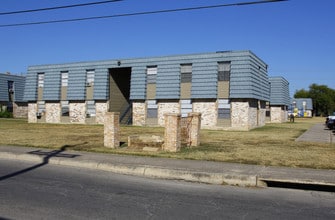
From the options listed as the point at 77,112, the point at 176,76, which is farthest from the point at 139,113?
the point at 77,112

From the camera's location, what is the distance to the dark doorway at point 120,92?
34875 millimetres

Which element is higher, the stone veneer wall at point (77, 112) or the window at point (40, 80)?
the window at point (40, 80)

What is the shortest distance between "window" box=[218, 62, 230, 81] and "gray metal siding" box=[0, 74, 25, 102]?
3843 centimetres

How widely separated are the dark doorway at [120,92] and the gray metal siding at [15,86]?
25739mm

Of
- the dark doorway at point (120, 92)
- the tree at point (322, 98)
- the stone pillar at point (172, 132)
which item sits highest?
the tree at point (322, 98)

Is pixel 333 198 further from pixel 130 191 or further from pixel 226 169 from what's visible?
pixel 130 191

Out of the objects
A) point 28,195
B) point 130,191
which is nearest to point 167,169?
point 130,191

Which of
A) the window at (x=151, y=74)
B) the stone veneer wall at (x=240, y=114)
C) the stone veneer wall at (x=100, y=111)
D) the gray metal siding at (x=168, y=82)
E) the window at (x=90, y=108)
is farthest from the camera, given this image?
the window at (x=90, y=108)

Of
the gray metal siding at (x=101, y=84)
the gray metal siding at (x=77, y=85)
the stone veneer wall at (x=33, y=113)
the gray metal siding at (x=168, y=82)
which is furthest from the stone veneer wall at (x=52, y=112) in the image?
the gray metal siding at (x=168, y=82)

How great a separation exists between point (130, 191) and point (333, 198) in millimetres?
4573

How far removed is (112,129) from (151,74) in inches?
742

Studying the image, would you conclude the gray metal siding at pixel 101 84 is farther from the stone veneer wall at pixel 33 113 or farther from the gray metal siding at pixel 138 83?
the stone veneer wall at pixel 33 113

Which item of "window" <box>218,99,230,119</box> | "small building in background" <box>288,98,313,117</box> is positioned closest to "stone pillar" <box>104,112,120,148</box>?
"window" <box>218,99,230,119</box>

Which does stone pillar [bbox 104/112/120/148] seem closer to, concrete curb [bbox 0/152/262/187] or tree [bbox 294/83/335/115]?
concrete curb [bbox 0/152/262/187]
